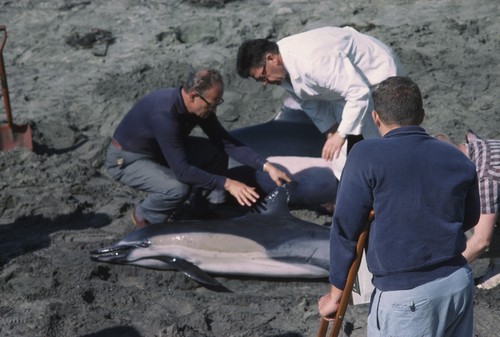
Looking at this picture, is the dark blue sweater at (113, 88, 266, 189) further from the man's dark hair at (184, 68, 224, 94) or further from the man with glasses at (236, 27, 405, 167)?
the man with glasses at (236, 27, 405, 167)

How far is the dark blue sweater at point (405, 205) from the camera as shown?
9.55ft

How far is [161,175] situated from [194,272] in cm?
90

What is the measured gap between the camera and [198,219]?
242 inches

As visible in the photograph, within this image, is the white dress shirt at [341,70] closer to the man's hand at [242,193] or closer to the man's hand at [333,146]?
the man's hand at [333,146]

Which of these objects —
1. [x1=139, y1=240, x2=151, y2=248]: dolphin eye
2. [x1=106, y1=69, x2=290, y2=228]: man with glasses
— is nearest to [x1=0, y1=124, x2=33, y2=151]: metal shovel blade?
[x1=106, y1=69, x2=290, y2=228]: man with glasses

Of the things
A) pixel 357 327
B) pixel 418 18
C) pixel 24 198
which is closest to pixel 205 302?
pixel 357 327

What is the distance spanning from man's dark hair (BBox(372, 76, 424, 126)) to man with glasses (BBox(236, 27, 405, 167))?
236 cm

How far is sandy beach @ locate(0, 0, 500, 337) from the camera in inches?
183

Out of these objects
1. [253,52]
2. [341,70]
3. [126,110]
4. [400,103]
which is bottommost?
[126,110]

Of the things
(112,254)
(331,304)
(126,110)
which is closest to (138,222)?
(112,254)

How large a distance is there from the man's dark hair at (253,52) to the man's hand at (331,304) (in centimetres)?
241

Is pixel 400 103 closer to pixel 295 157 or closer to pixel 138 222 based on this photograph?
pixel 138 222

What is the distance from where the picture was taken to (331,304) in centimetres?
318

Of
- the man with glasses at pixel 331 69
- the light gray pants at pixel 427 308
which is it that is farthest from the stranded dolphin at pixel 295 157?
the light gray pants at pixel 427 308
